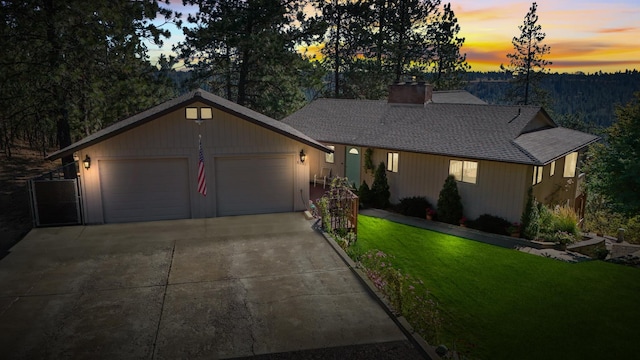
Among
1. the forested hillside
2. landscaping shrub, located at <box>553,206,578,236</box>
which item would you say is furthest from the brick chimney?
the forested hillside

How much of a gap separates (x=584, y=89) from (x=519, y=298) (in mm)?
152585

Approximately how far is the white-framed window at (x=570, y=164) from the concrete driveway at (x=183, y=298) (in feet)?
44.5

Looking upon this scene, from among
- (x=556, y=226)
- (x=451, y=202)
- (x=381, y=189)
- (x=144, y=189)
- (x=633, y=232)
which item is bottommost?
(x=633, y=232)

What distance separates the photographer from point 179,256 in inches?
444

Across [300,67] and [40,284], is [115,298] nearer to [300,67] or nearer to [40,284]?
[40,284]

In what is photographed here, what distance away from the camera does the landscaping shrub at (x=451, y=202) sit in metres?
17.2

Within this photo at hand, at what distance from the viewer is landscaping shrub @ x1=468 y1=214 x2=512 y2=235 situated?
16.1 meters

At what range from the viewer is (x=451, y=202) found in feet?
56.6

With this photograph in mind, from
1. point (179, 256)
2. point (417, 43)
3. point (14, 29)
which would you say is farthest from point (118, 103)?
point (417, 43)

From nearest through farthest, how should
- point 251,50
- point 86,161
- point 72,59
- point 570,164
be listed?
point 86,161 → point 72,59 → point 570,164 → point 251,50

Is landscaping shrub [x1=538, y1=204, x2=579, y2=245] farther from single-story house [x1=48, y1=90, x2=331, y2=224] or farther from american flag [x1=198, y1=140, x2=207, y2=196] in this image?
american flag [x1=198, y1=140, x2=207, y2=196]

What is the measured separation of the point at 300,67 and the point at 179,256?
2283 cm

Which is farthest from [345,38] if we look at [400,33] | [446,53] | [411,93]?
[411,93]

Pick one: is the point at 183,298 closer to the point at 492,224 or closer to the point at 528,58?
the point at 492,224
